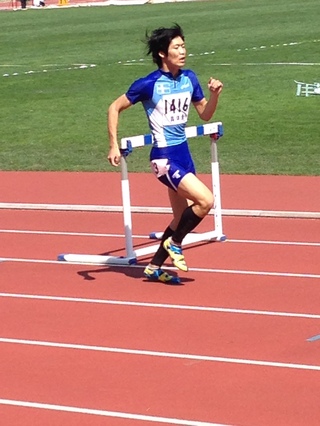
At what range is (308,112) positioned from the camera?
810 inches

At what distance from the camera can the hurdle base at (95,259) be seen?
35.4 feet

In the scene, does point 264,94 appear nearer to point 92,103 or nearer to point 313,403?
point 92,103

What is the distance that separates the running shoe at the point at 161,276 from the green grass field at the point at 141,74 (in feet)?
17.9

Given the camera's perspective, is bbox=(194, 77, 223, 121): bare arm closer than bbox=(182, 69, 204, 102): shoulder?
Yes

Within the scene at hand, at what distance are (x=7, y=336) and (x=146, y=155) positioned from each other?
8959 mm

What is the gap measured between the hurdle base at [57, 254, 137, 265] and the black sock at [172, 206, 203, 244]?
101 cm

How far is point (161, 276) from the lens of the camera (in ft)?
32.7

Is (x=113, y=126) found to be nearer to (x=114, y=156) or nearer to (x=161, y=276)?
(x=114, y=156)

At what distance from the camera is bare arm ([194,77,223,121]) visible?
973cm

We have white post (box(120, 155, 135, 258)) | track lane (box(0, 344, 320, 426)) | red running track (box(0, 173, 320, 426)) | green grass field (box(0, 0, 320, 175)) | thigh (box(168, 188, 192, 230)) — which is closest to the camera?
track lane (box(0, 344, 320, 426))

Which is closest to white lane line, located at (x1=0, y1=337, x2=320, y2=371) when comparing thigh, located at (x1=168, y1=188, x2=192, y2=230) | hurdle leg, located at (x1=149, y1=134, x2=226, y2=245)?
thigh, located at (x1=168, y1=188, x2=192, y2=230)

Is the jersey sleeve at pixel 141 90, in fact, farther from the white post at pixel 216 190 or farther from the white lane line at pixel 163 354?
the white lane line at pixel 163 354

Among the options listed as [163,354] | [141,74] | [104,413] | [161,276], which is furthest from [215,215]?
[141,74]

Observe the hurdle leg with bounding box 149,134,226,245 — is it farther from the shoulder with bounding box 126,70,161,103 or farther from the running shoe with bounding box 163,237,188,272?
the shoulder with bounding box 126,70,161,103
